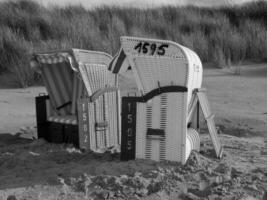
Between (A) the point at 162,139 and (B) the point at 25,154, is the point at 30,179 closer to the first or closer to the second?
(B) the point at 25,154

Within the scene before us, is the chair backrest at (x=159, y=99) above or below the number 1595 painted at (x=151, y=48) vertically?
below

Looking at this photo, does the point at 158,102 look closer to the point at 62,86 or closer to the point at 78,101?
the point at 78,101

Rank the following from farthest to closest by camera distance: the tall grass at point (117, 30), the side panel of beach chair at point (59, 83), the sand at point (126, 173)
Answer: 1. the tall grass at point (117, 30)
2. the side panel of beach chair at point (59, 83)
3. the sand at point (126, 173)

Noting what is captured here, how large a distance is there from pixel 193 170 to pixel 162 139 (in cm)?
51

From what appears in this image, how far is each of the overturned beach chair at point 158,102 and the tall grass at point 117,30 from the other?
7309mm

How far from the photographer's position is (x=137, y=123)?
474 centimetres

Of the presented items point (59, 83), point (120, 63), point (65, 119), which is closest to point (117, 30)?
point (59, 83)

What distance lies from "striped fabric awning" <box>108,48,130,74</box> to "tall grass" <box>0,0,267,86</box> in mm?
6957

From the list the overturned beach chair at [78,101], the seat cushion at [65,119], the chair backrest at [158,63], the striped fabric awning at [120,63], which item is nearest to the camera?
the chair backrest at [158,63]

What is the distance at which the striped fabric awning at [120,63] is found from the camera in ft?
16.1

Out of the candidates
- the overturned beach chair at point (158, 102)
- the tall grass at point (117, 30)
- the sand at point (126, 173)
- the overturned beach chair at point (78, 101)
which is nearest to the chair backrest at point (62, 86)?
the overturned beach chair at point (78, 101)

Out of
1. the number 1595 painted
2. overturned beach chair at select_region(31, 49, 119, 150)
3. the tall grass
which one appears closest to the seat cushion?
overturned beach chair at select_region(31, 49, 119, 150)

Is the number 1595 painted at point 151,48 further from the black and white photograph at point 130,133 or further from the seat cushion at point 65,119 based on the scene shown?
the seat cushion at point 65,119

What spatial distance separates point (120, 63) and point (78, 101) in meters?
0.99
